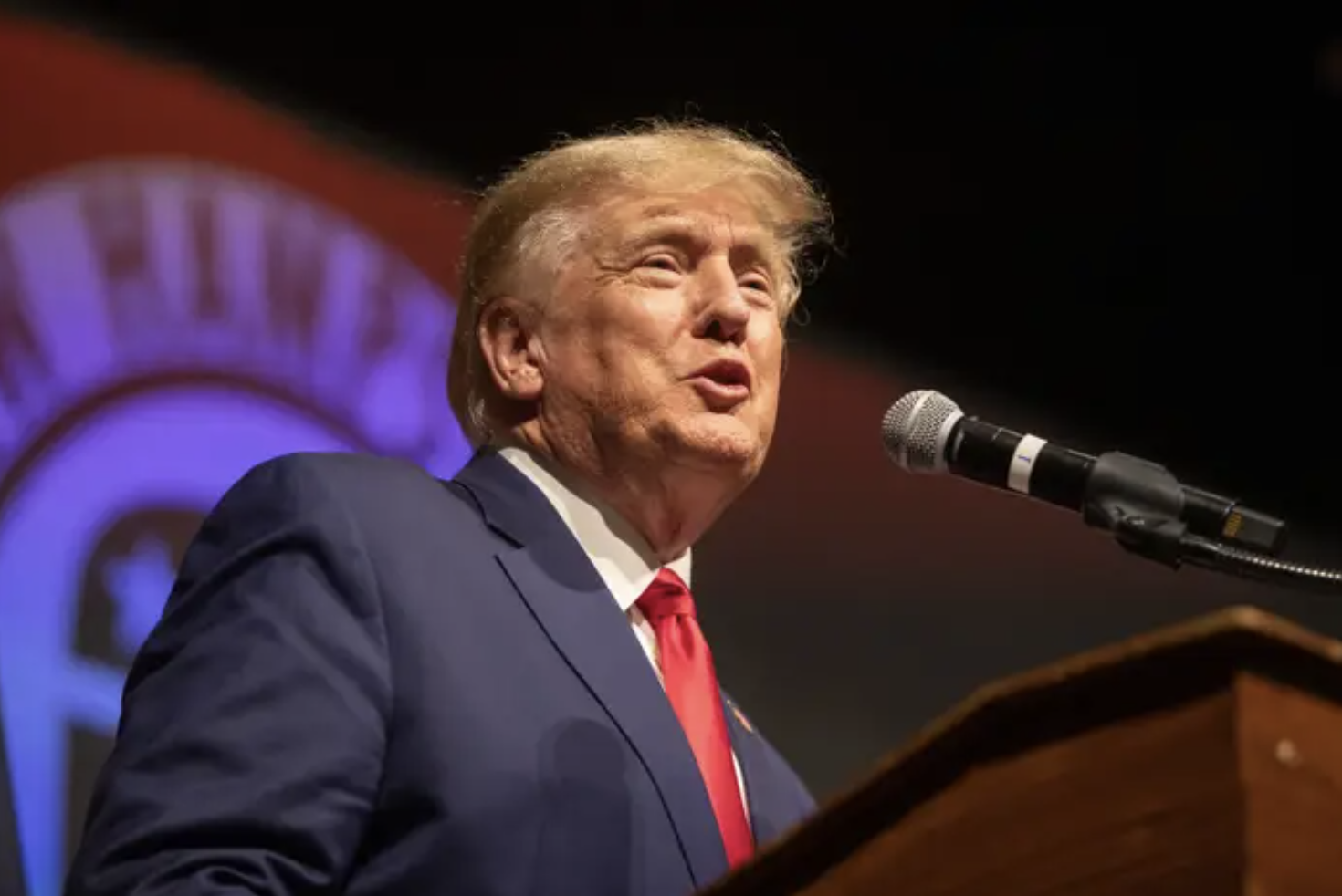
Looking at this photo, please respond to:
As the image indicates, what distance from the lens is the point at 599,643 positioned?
1.70 m

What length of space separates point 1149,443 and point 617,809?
2.30 metres

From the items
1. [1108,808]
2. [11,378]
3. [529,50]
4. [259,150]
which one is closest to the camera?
[1108,808]

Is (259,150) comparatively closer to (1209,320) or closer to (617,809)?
(617,809)

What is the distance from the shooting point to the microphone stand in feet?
4.41

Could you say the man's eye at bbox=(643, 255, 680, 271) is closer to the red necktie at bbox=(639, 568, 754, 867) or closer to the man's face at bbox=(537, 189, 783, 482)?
the man's face at bbox=(537, 189, 783, 482)

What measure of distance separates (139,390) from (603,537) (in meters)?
0.74

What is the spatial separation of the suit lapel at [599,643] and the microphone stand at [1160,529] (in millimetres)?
449

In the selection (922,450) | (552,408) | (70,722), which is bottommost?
(70,722)

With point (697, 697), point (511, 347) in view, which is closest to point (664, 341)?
point (511, 347)

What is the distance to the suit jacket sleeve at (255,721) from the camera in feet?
4.57

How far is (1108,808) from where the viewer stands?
943 millimetres

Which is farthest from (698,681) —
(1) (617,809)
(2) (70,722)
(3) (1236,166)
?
(3) (1236,166)

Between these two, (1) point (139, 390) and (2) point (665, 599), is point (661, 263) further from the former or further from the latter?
(1) point (139, 390)

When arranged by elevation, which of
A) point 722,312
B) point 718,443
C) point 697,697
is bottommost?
point 697,697
